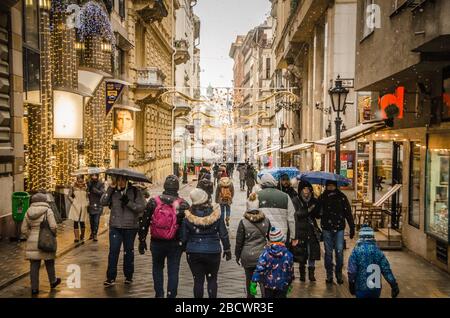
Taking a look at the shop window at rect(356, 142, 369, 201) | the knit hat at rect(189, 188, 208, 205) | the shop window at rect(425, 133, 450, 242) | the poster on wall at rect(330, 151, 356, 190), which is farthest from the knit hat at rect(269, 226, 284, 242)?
the poster on wall at rect(330, 151, 356, 190)

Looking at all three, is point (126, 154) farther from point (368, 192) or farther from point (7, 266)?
point (7, 266)

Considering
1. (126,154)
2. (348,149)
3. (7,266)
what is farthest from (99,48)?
(7,266)

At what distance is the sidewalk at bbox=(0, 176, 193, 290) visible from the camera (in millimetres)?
9909

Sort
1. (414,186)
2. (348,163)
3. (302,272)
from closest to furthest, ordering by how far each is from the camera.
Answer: (302,272)
(414,186)
(348,163)

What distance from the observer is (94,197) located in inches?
546

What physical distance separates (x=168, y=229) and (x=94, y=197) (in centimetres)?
678

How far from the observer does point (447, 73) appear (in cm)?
1148

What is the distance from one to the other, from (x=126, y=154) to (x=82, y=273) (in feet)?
68.8

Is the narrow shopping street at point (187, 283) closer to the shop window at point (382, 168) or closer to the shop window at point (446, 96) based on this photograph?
the shop window at point (446, 96)

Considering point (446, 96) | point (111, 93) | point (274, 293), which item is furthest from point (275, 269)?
point (111, 93)

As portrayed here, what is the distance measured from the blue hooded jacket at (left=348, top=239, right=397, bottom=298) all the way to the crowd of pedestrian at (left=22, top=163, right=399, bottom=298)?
0.04ft

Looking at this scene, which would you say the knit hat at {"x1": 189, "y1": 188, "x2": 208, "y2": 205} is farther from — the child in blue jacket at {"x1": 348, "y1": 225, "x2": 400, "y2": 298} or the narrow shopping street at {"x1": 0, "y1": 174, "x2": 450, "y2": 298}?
the narrow shopping street at {"x1": 0, "y1": 174, "x2": 450, "y2": 298}

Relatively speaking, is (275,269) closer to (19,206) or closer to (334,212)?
(334,212)
